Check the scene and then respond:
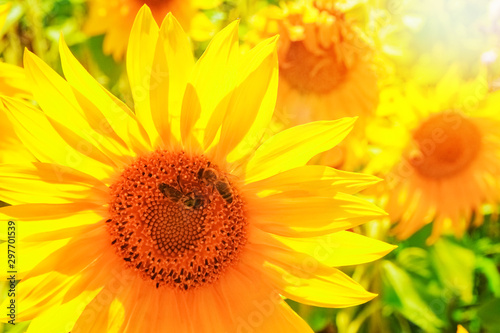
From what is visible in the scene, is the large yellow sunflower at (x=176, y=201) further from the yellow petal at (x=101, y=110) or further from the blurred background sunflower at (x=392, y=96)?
the blurred background sunflower at (x=392, y=96)

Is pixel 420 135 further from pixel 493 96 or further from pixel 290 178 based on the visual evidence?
pixel 290 178

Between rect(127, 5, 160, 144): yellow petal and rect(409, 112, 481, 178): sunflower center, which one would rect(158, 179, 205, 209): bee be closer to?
rect(127, 5, 160, 144): yellow petal

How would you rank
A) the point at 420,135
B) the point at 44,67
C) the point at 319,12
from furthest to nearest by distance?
the point at 420,135 < the point at 319,12 < the point at 44,67

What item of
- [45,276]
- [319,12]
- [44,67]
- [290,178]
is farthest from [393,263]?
[44,67]

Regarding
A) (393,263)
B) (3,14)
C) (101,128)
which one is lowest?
(393,263)

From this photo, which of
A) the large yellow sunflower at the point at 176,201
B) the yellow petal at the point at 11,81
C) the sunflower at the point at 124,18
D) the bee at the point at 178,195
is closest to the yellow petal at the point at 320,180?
the large yellow sunflower at the point at 176,201

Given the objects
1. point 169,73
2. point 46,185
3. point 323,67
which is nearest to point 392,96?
point 323,67
